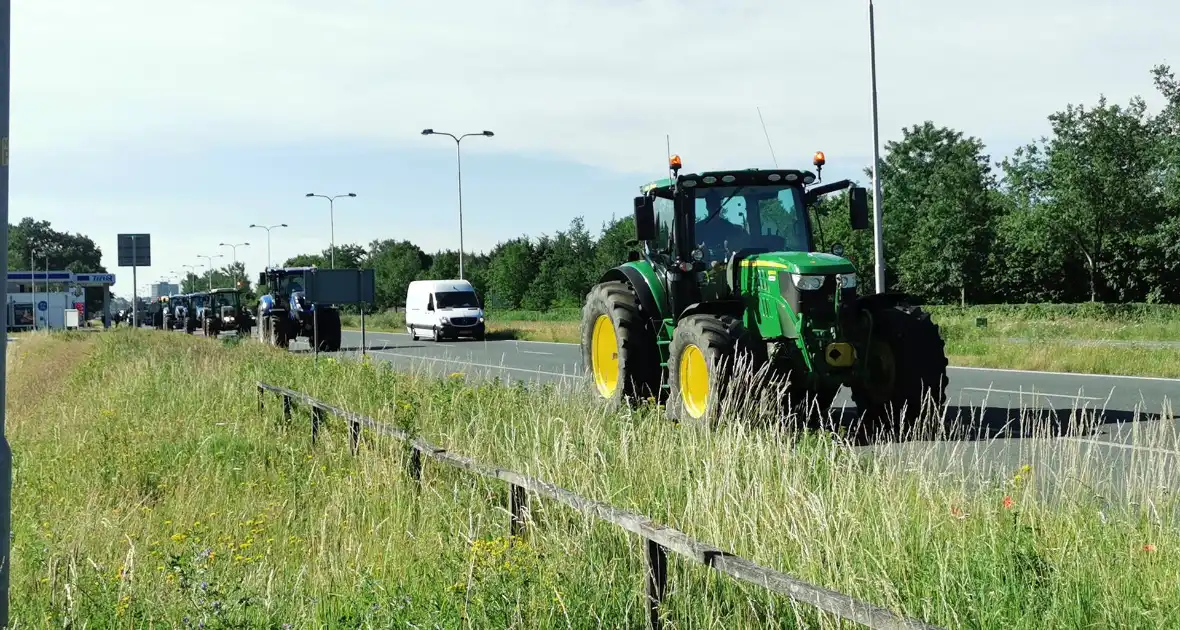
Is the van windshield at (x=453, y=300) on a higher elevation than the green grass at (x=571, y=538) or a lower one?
higher

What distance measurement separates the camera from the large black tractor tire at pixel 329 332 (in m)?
31.5

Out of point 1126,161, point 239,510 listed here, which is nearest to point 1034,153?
point 1126,161

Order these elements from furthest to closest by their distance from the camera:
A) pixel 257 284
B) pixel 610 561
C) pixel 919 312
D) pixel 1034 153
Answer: pixel 1034 153 → pixel 257 284 → pixel 919 312 → pixel 610 561

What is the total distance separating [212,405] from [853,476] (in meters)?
8.69

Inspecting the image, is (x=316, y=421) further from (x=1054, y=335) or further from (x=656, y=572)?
(x=1054, y=335)

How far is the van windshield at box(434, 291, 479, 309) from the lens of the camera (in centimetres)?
3894

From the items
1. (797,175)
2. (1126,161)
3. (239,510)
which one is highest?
(1126,161)

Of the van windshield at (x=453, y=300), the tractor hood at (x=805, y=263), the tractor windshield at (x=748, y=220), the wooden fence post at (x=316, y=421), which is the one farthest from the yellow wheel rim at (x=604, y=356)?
the van windshield at (x=453, y=300)

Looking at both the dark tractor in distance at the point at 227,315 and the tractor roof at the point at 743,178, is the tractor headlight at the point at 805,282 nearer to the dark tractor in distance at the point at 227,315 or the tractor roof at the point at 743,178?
the tractor roof at the point at 743,178

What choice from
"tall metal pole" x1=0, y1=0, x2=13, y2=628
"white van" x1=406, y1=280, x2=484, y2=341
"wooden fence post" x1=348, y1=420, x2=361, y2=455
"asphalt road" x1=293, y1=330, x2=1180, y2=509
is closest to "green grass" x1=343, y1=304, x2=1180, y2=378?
"asphalt road" x1=293, y1=330, x2=1180, y2=509

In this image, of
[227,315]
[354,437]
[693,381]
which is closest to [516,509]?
[354,437]

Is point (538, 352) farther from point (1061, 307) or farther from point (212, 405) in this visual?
point (1061, 307)

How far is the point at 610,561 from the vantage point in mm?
4883

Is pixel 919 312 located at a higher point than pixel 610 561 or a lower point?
higher
